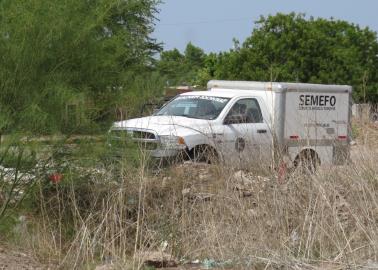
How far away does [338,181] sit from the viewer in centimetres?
791

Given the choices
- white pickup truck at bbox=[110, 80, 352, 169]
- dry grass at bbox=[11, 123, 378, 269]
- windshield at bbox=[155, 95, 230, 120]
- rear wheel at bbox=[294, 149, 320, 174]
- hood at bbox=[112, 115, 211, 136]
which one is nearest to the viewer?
dry grass at bbox=[11, 123, 378, 269]

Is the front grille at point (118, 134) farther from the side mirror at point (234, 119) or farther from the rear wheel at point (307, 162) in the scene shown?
the side mirror at point (234, 119)

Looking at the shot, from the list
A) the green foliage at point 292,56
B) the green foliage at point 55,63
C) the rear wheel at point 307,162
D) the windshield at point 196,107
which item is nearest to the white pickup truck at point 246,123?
the windshield at point 196,107

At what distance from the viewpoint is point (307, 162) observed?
8.12m

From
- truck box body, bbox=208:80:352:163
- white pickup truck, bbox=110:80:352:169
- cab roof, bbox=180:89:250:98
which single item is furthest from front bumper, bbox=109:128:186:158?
cab roof, bbox=180:89:250:98

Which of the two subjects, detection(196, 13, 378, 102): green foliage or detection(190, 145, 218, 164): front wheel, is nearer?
detection(190, 145, 218, 164): front wheel

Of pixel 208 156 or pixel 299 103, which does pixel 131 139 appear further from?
pixel 299 103

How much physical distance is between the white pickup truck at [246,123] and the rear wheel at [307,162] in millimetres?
263

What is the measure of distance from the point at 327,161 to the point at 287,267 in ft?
10.0

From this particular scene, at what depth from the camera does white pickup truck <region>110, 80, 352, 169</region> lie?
379 inches

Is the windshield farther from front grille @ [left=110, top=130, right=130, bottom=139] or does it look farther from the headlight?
front grille @ [left=110, top=130, right=130, bottom=139]

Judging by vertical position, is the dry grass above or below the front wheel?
below

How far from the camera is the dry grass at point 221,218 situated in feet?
21.3

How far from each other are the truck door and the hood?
0.46 m
